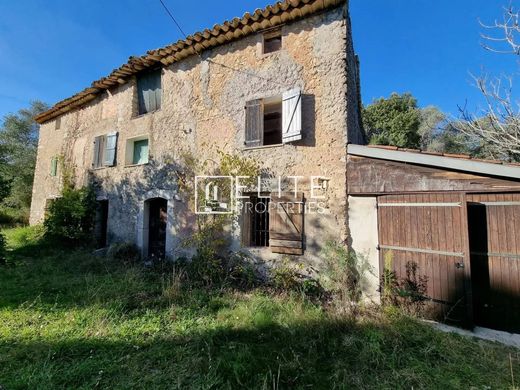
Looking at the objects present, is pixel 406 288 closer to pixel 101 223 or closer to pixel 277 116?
pixel 277 116

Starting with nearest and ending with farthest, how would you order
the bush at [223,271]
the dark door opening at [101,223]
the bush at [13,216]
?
the bush at [223,271]
the dark door opening at [101,223]
the bush at [13,216]

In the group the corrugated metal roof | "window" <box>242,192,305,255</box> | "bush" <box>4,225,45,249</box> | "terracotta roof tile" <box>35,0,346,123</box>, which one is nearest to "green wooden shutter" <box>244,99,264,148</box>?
"window" <box>242,192,305,255</box>

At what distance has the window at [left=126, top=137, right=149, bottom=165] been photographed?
8906 mm

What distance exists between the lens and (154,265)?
7191 mm

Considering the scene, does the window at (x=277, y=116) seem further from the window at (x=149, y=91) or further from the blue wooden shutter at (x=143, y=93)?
the blue wooden shutter at (x=143, y=93)

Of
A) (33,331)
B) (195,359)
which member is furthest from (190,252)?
(195,359)

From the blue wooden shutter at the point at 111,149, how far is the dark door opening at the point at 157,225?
2415mm

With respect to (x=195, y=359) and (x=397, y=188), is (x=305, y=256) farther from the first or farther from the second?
(x=195, y=359)

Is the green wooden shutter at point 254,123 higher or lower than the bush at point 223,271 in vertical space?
higher

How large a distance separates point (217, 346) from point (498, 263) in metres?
4.47

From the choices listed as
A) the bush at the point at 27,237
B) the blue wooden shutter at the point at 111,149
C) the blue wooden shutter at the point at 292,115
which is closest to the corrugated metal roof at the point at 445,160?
the blue wooden shutter at the point at 292,115

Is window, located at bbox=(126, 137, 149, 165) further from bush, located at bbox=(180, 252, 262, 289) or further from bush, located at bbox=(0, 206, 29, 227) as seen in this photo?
bush, located at bbox=(0, 206, 29, 227)

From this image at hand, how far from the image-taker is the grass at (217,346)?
279 centimetres

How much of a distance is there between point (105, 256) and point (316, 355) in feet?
23.7
